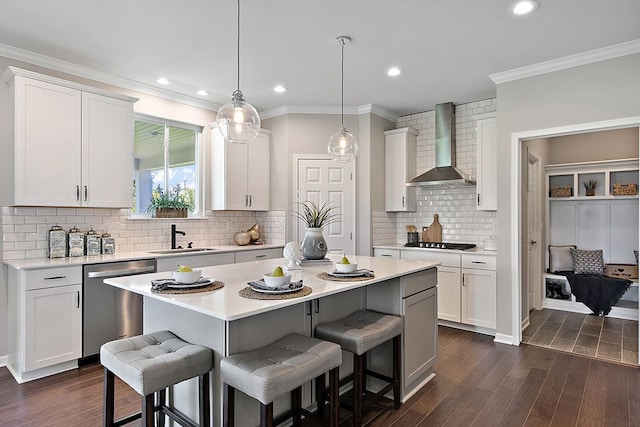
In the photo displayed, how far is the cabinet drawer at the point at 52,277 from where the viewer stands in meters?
2.99

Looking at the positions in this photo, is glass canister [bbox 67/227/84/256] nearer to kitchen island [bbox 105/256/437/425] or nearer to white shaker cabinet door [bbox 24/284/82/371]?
white shaker cabinet door [bbox 24/284/82/371]

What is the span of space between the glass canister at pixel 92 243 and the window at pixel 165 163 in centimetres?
67

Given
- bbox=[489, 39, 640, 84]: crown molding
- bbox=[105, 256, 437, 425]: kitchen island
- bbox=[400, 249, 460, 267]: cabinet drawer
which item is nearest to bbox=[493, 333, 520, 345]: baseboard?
bbox=[400, 249, 460, 267]: cabinet drawer

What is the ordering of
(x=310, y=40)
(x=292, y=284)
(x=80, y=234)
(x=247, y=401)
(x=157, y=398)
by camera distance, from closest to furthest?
(x=247, y=401)
(x=292, y=284)
(x=157, y=398)
(x=310, y=40)
(x=80, y=234)

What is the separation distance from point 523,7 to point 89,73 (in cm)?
395

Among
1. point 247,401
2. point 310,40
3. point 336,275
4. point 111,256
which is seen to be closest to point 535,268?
point 336,275

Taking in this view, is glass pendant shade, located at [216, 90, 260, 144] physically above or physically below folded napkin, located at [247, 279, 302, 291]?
above

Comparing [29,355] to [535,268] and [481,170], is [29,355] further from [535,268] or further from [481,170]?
[535,268]

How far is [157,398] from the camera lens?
2.28m

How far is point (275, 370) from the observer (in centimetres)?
169

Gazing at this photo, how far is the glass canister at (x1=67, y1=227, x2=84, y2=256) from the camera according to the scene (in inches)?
141

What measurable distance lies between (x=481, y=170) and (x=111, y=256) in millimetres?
4164

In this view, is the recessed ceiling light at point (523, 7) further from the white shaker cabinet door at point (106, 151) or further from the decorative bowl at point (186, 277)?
the white shaker cabinet door at point (106, 151)

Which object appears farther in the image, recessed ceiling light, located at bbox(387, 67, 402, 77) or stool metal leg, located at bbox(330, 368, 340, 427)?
recessed ceiling light, located at bbox(387, 67, 402, 77)
